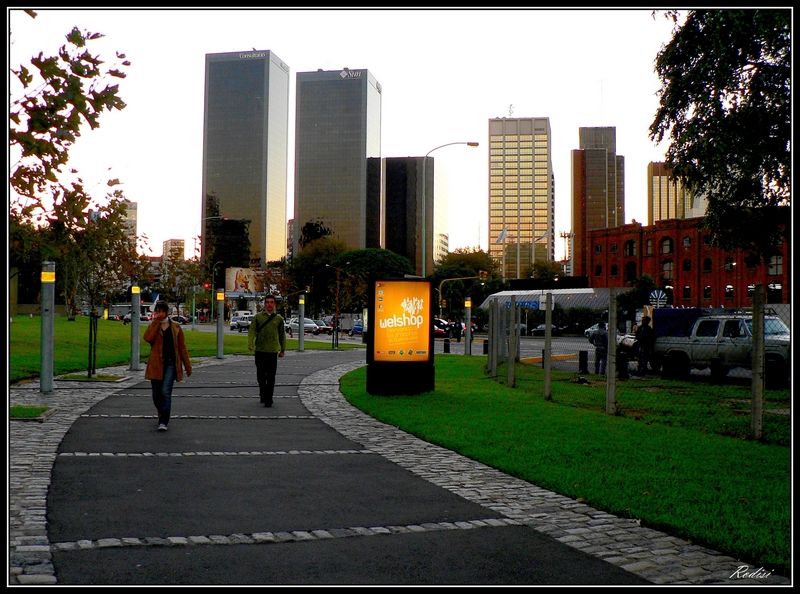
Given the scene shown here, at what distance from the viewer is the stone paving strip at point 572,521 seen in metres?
5.00

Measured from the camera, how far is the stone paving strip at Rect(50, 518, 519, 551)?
5.34 m

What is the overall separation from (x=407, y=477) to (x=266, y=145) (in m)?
175

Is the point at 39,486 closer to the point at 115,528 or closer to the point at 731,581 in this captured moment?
the point at 115,528

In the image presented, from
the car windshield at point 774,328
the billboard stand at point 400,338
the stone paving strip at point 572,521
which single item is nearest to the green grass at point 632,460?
the stone paving strip at point 572,521

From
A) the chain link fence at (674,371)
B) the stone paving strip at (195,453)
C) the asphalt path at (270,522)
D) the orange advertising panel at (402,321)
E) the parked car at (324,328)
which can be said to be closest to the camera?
the asphalt path at (270,522)

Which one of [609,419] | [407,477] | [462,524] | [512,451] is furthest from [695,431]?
[462,524]

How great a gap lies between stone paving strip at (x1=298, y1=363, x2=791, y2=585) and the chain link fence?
440 centimetres

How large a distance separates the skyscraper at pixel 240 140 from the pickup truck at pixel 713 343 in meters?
154

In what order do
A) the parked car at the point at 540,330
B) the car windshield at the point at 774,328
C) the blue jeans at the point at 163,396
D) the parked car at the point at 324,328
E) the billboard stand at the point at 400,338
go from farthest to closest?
the parked car at the point at 324,328 < the parked car at the point at 540,330 < the car windshield at the point at 774,328 < the billboard stand at the point at 400,338 < the blue jeans at the point at 163,396

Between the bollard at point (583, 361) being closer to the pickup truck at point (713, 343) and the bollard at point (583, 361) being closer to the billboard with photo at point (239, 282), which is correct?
the pickup truck at point (713, 343)

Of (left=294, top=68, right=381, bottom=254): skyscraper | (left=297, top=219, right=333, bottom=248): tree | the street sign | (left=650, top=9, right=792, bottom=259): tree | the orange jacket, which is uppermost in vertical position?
(left=294, top=68, right=381, bottom=254): skyscraper

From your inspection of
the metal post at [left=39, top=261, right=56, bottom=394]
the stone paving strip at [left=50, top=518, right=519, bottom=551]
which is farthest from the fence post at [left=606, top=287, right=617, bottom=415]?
the metal post at [left=39, top=261, right=56, bottom=394]

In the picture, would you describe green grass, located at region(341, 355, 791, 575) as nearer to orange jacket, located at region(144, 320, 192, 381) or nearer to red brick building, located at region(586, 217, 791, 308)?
orange jacket, located at region(144, 320, 192, 381)

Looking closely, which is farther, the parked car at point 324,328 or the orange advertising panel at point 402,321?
the parked car at point 324,328
